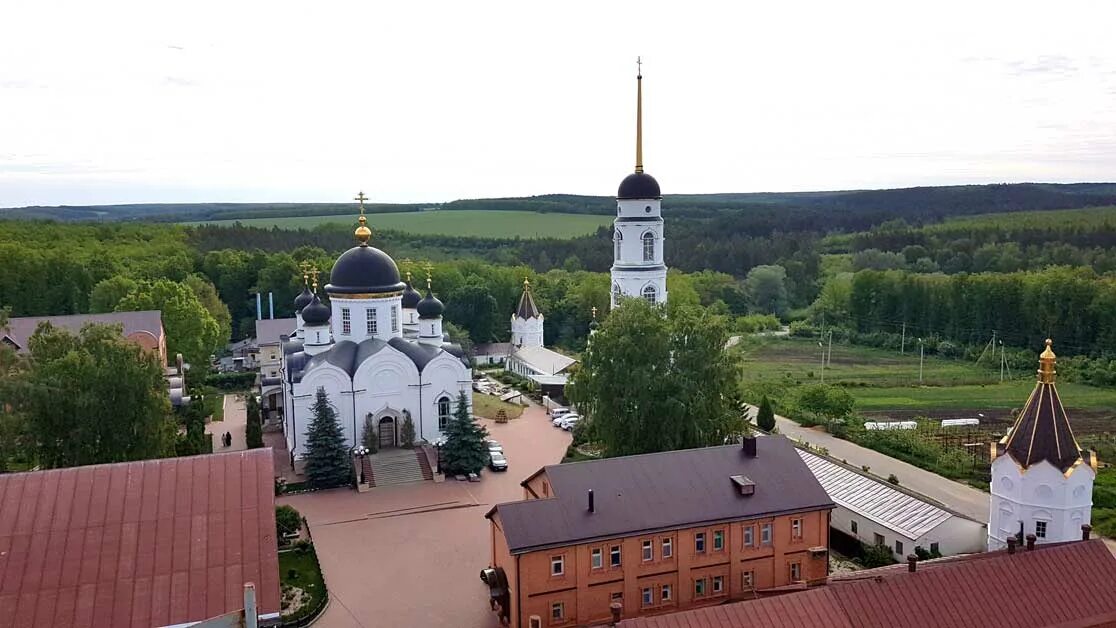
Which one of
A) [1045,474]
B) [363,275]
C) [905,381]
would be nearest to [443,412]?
[363,275]

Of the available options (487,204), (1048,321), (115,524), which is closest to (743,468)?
(115,524)

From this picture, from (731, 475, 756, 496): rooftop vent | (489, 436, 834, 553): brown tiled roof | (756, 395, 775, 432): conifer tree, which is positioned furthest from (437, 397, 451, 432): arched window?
(731, 475, 756, 496): rooftop vent

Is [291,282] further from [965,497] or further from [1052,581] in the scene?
[1052,581]

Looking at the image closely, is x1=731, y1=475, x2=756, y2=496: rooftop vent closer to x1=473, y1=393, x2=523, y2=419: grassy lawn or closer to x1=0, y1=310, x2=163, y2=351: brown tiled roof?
x1=473, y1=393, x2=523, y2=419: grassy lawn

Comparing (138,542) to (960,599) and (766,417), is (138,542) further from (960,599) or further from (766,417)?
(766,417)

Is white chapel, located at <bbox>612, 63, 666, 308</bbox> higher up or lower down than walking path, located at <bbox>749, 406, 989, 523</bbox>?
higher up
